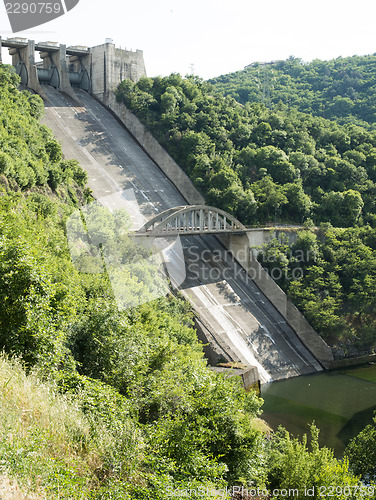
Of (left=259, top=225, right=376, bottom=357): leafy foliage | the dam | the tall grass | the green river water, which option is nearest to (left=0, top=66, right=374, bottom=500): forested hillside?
the tall grass

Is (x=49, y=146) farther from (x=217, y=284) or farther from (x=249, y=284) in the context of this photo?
(x=249, y=284)

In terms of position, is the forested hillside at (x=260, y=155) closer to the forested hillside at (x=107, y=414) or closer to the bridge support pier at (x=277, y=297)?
the bridge support pier at (x=277, y=297)

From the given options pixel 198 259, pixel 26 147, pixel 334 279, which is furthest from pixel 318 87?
pixel 26 147

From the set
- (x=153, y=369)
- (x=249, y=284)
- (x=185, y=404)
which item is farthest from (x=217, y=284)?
(x=185, y=404)

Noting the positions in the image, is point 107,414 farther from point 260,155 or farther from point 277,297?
point 260,155

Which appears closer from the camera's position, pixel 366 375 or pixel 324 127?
pixel 366 375
